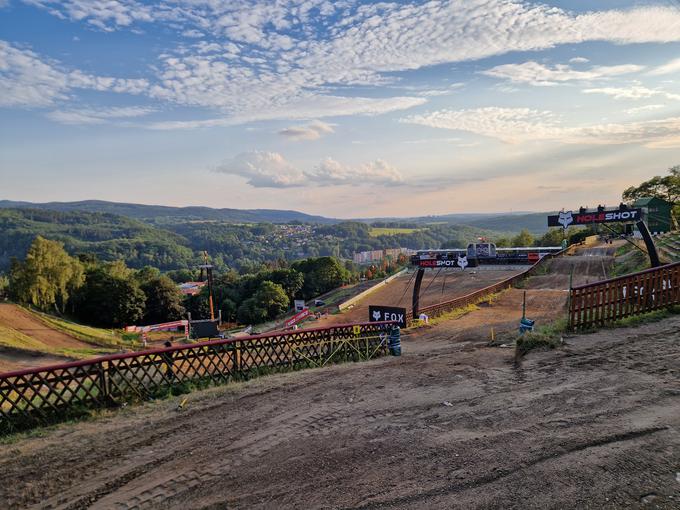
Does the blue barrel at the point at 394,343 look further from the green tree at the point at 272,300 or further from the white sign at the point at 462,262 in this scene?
the green tree at the point at 272,300

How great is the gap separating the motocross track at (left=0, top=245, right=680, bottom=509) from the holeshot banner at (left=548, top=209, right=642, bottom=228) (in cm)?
685

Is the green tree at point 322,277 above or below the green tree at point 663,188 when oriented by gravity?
below

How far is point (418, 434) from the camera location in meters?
7.18

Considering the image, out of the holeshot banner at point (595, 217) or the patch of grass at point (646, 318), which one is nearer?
the patch of grass at point (646, 318)

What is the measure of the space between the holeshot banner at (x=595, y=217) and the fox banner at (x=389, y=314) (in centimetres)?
873

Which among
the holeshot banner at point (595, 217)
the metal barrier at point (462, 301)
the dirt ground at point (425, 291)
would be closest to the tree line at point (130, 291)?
the dirt ground at point (425, 291)

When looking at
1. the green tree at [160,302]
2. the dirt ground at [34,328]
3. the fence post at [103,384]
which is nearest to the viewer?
the fence post at [103,384]

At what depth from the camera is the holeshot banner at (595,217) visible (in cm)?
1623

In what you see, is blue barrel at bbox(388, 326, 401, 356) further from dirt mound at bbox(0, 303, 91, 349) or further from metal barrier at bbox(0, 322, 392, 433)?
dirt mound at bbox(0, 303, 91, 349)

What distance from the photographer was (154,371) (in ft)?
34.4

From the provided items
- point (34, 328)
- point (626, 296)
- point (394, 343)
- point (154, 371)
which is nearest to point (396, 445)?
point (154, 371)

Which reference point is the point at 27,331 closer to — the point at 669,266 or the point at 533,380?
the point at 533,380

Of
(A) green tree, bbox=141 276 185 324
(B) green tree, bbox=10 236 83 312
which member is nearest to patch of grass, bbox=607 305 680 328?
(B) green tree, bbox=10 236 83 312

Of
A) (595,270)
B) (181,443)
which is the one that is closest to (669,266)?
(181,443)
